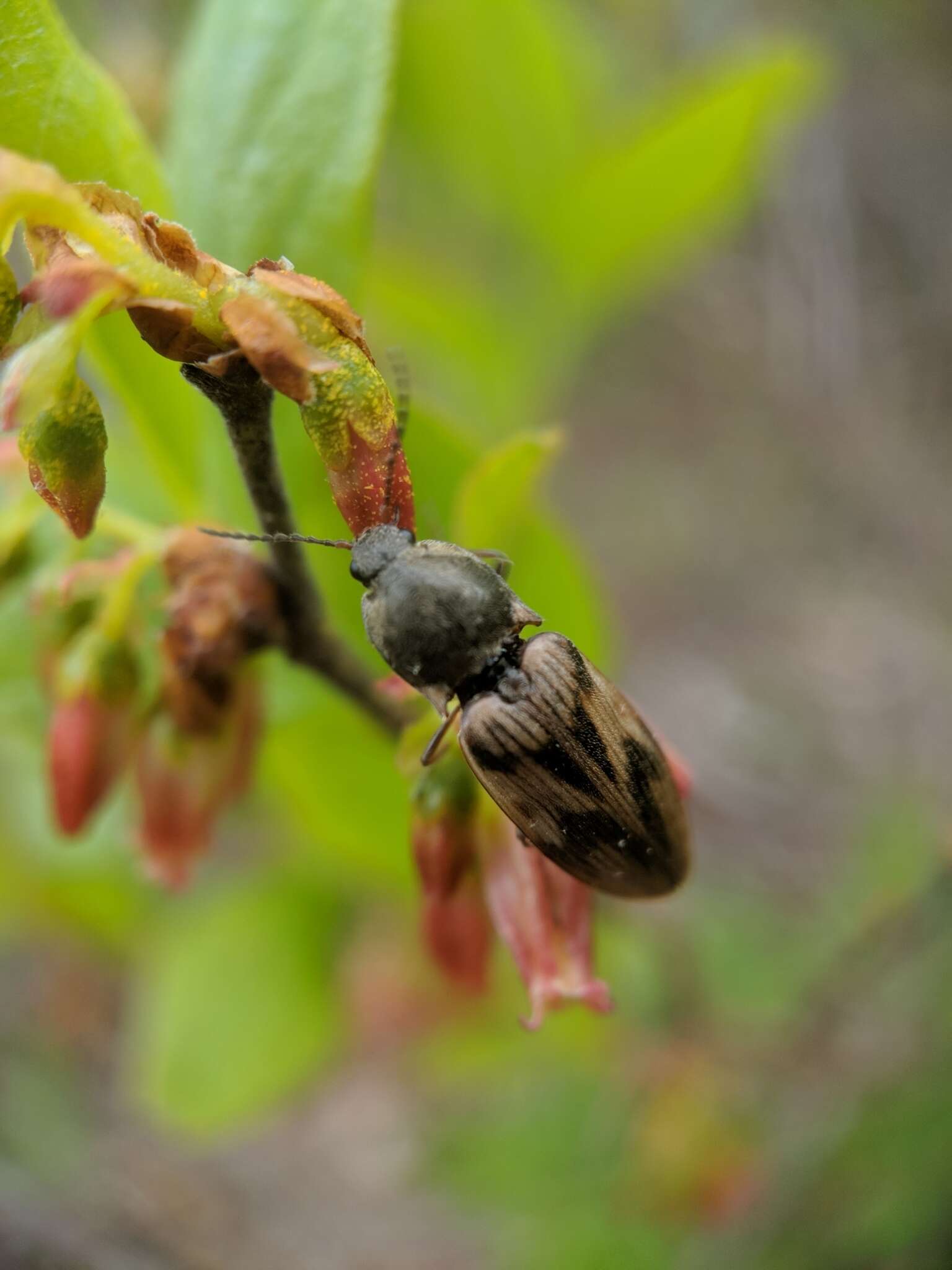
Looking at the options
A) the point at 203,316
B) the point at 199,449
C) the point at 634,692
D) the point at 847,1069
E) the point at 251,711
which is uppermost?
the point at 634,692

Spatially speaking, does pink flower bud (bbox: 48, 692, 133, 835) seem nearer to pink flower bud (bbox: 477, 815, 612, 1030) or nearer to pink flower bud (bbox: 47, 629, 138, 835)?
pink flower bud (bbox: 47, 629, 138, 835)

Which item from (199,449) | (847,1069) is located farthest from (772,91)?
(847,1069)

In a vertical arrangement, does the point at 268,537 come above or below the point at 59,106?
below

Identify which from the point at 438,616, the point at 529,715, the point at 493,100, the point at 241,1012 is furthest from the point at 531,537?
the point at 493,100

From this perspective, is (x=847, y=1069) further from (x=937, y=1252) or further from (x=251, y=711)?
(x=251, y=711)

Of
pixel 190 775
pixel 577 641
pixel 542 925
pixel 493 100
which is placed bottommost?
pixel 542 925

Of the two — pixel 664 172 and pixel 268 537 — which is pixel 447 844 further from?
pixel 664 172

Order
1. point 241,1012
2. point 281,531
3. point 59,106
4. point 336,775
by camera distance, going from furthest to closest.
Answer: point 241,1012
point 336,775
point 281,531
point 59,106
